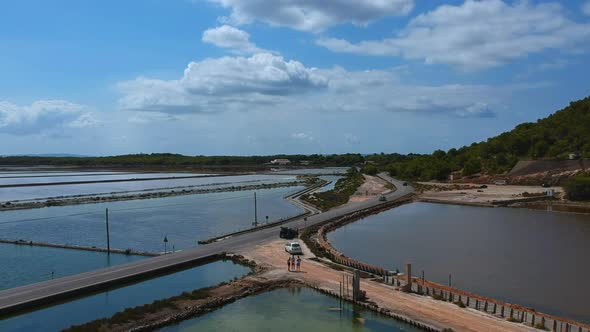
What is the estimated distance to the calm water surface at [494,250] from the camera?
81.1 ft

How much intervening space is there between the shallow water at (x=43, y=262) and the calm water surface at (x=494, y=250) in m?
16.6

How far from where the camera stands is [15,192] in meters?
87.6

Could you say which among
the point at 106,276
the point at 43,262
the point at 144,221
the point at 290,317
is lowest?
the point at 290,317

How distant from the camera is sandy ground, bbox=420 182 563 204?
6981 centimetres

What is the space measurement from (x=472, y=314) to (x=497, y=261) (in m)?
13.5

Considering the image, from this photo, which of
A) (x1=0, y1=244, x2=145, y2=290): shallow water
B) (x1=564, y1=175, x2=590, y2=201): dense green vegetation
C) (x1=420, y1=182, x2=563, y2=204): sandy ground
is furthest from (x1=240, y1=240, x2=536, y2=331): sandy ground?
(x1=564, y1=175, x2=590, y2=201): dense green vegetation

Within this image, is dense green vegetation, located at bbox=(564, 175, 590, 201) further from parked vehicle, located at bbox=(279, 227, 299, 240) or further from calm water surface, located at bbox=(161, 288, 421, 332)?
calm water surface, located at bbox=(161, 288, 421, 332)

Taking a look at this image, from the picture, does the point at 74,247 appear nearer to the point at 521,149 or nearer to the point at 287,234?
the point at 287,234

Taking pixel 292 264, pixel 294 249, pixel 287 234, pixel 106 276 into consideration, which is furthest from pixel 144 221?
pixel 292 264

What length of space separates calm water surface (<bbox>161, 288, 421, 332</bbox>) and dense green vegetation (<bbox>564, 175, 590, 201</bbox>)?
55.2 metres

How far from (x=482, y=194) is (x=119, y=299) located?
213 feet

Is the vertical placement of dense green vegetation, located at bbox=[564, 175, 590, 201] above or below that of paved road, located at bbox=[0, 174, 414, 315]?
above

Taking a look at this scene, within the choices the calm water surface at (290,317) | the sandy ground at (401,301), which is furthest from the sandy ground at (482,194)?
the calm water surface at (290,317)

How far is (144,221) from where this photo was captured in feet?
168
